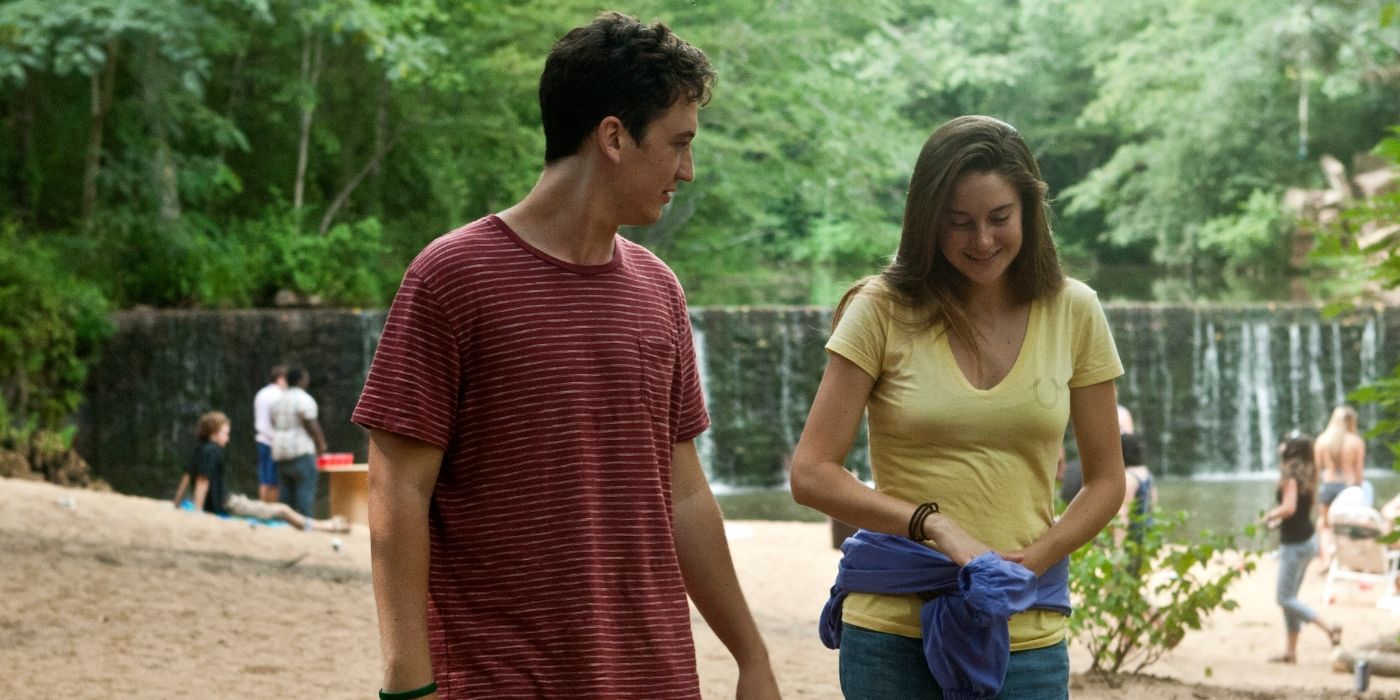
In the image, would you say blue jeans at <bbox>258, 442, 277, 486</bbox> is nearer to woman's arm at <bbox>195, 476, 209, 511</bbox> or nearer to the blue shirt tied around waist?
woman's arm at <bbox>195, 476, 209, 511</bbox>

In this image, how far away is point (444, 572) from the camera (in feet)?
6.78

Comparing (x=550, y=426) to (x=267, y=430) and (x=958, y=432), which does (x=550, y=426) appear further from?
(x=267, y=430)

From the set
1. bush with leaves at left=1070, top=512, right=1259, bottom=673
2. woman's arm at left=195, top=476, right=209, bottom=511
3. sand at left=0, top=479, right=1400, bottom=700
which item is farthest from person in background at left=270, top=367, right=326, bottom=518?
bush with leaves at left=1070, top=512, right=1259, bottom=673

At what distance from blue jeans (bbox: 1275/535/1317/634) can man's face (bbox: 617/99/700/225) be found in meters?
8.11

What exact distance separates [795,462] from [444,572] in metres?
0.70

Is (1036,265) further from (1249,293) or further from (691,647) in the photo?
(1249,293)

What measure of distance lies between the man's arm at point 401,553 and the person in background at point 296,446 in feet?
38.9

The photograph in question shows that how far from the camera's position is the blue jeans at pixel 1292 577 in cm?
943

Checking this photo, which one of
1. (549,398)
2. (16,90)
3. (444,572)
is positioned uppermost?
(16,90)

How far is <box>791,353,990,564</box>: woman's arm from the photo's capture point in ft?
8.25

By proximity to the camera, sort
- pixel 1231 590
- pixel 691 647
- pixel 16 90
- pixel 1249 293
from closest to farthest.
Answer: pixel 691 647, pixel 1231 590, pixel 16 90, pixel 1249 293

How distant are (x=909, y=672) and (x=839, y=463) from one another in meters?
0.32

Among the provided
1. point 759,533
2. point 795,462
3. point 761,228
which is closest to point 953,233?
point 795,462

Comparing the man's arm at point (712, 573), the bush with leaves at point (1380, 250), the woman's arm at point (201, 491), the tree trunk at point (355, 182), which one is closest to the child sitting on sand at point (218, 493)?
the woman's arm at point (201, 491)
